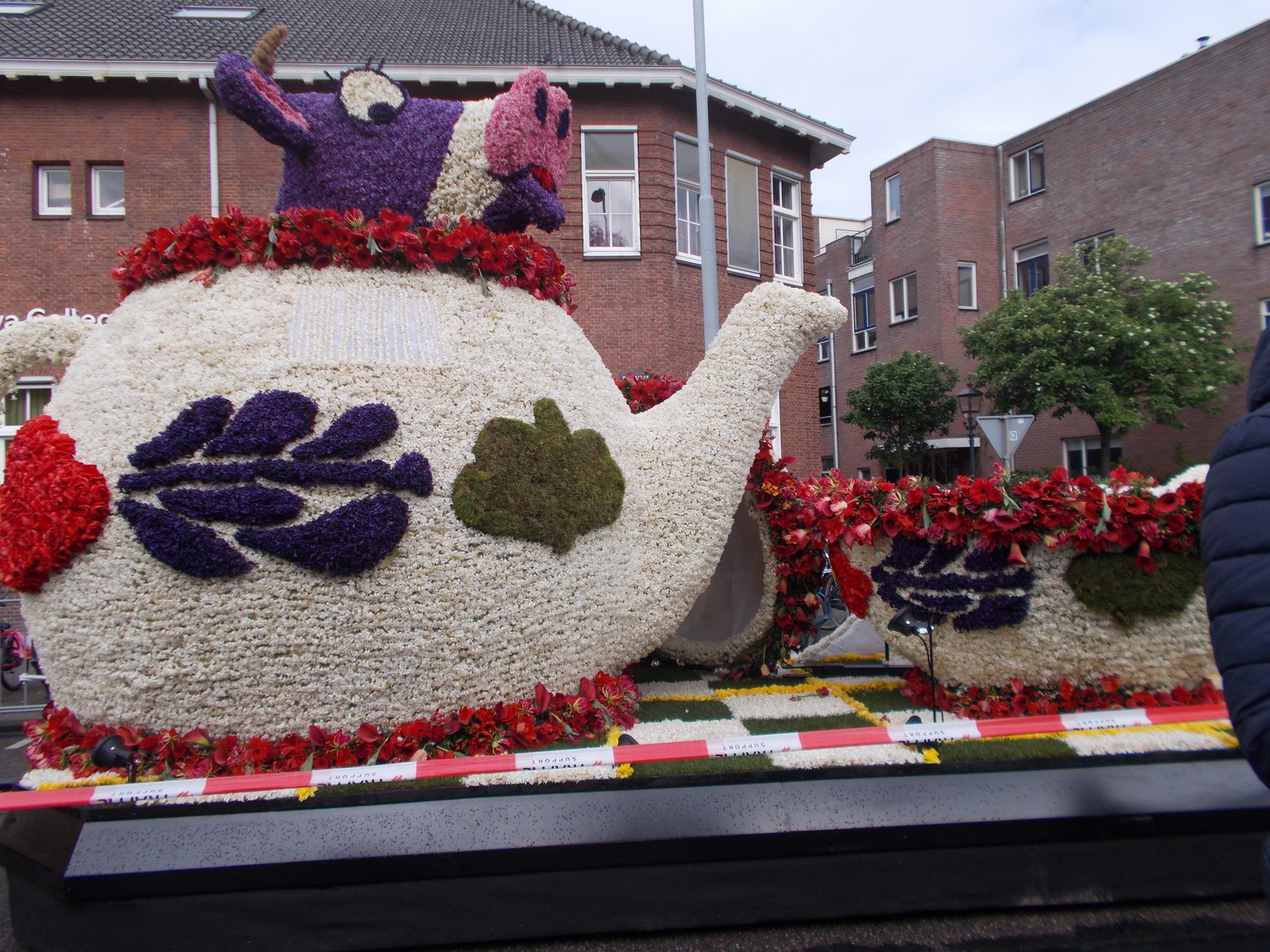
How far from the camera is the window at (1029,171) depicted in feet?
68.2

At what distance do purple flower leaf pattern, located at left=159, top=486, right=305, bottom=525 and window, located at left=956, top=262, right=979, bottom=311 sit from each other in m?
22.7

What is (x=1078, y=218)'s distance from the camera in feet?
63.6

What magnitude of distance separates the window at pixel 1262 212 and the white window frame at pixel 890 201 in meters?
9.70

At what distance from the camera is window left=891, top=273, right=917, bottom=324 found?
23.4m

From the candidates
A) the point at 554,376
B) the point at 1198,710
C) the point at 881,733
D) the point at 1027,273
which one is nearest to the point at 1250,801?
the point at 1198,710

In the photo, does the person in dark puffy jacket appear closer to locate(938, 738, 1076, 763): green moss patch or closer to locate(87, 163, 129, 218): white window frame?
locate(938, 738, 1076, 763): green moss patch

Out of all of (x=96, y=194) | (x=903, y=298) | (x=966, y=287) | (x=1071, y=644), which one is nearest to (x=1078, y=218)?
(x=966, y=287)

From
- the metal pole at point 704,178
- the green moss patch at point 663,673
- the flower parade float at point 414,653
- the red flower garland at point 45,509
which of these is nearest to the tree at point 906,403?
the metal pole at point 704,178

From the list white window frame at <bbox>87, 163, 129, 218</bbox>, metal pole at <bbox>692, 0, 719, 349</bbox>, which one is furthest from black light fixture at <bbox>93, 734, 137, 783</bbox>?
white window frame at <bbox>87, 163, 129, 218</bbox>

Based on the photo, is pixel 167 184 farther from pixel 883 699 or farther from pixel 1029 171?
pixel 1029 171

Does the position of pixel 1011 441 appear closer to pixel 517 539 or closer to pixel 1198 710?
pixel 1198 710

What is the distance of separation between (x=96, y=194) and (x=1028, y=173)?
72.0ft

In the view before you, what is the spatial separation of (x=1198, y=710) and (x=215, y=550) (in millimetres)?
3822

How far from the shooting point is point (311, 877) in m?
2.53
